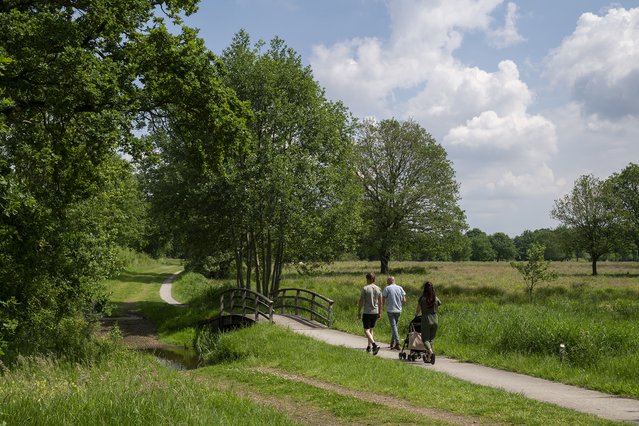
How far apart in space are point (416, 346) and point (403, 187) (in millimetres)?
36663

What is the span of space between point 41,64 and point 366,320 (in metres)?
9.41

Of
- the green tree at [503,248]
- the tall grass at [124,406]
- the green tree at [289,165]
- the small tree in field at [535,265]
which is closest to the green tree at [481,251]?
the green tree at [503,248]

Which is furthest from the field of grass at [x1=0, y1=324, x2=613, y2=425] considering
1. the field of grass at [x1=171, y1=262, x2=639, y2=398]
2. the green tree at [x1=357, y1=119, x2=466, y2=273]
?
the green tree at [x1=357, y1=119, x2=466, y2=273]

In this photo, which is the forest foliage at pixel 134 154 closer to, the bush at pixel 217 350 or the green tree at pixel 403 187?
the bush at pixel 217 350

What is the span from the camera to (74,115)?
45.9 ft

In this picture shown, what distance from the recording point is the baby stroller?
13.4m

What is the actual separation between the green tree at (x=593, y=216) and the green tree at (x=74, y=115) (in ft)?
161

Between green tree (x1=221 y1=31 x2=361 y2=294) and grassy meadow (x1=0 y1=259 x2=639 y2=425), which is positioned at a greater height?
green tree (x1=221 y1=31 x2=361 y2=294)

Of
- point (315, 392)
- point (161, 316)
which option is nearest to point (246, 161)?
point (161, 316)

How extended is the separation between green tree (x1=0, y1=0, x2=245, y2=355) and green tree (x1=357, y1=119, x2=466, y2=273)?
32524mm

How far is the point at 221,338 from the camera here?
18.5 m

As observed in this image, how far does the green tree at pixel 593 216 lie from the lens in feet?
181

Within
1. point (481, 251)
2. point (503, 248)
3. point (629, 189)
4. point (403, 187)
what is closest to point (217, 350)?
point (403, 187)

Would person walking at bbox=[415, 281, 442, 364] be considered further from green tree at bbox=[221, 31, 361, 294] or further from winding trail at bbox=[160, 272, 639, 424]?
green tree at bbox=[221, 31, 361, 294]
